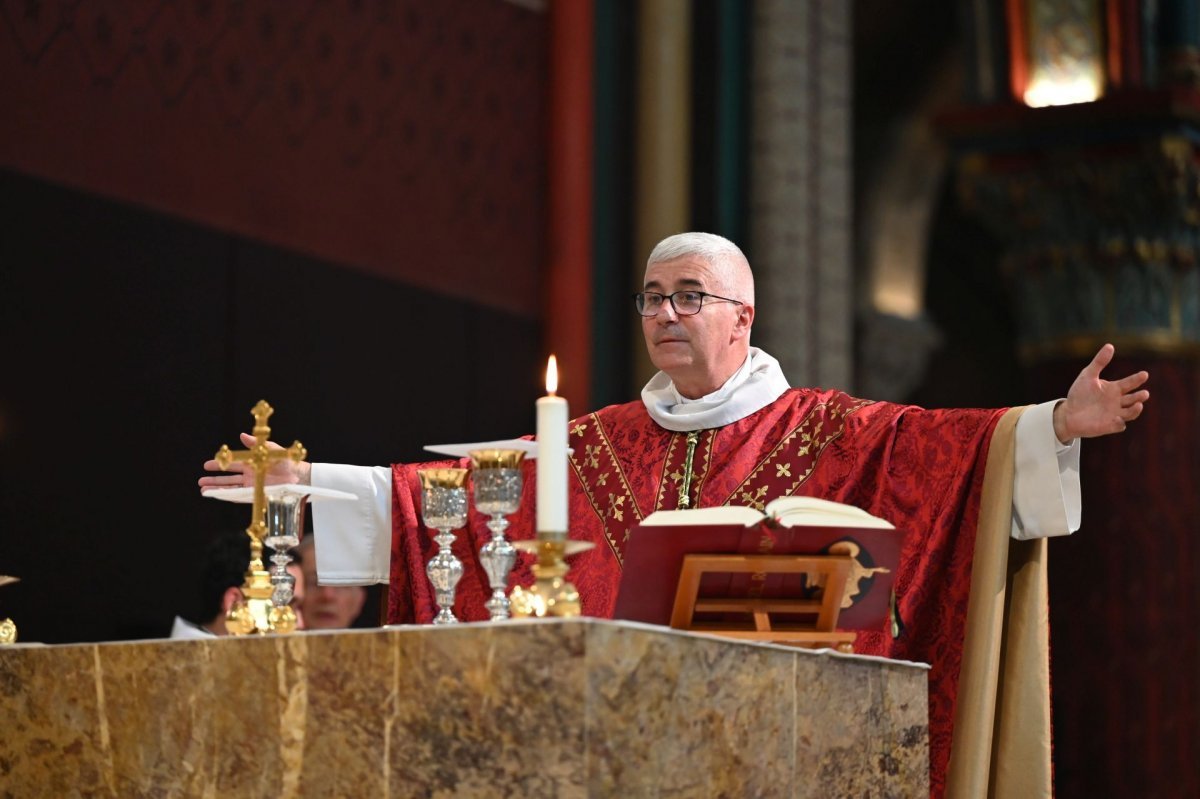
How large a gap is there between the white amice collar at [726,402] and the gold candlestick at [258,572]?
1295 millimetres

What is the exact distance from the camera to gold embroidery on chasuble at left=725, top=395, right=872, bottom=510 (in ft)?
13.4

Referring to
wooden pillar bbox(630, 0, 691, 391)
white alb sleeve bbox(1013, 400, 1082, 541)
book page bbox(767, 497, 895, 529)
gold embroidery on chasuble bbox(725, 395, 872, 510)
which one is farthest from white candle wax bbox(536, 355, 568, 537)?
wooden pillar bbox(630, 0, 691, 391)

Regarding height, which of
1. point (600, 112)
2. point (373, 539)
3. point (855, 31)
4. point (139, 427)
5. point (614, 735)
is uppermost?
point (855, 31)

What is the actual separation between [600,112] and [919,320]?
3686mm

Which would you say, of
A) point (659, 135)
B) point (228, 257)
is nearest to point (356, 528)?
point (228, 257)

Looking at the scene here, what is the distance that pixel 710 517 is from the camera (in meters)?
3.02

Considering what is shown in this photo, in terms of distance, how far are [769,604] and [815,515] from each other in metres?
0.17

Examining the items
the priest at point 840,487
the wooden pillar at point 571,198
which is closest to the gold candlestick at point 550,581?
the priest at point 840,487

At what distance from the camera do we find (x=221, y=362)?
19.6ft

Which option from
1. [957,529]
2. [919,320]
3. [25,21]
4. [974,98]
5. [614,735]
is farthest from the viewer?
[919,320]

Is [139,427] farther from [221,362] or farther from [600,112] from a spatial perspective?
[600,112]

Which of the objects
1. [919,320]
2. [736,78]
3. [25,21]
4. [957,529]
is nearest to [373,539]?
[957,529]

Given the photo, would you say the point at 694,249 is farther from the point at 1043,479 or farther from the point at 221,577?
the point at 221,577

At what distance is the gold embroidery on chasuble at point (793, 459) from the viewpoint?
4.10 meters
